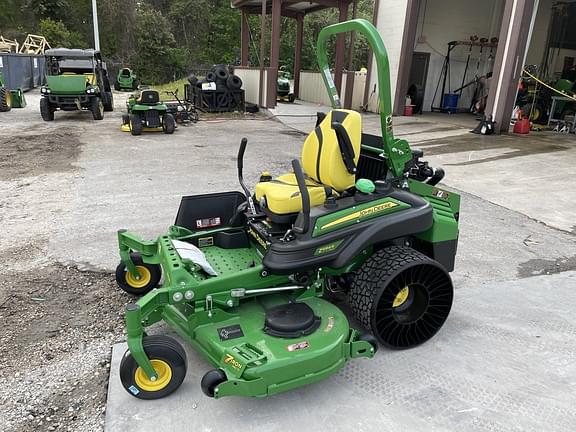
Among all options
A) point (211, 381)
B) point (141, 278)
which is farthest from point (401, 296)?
point (141, 278)

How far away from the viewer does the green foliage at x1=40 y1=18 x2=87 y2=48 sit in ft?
105

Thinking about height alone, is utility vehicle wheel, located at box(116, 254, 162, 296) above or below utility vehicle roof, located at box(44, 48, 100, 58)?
below

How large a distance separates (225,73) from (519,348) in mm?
13424

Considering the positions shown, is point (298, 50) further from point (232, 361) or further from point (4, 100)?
point (232, 361)

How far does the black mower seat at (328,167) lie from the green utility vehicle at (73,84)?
11091mm

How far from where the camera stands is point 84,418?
2.41 m

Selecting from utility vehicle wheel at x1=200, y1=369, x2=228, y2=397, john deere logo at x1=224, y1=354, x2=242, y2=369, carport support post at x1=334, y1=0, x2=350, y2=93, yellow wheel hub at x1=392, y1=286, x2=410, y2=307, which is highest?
carport support post at x1=334, y1=0, x2=350, y2=93

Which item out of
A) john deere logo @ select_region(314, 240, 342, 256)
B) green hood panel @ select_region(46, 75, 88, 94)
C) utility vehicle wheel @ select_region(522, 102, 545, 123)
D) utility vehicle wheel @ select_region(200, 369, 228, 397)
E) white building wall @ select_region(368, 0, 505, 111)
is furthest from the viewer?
white building wall @ select_region(368, 0, 505, 111)

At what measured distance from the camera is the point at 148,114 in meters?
10.8

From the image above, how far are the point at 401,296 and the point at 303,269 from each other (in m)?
0.67

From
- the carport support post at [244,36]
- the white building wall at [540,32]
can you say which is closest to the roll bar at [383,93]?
the carport support post at [244,36]

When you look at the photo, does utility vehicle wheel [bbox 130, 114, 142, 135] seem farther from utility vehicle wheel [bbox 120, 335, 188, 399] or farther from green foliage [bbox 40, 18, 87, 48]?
green foliage [bbox 40, 18, 87, 48]

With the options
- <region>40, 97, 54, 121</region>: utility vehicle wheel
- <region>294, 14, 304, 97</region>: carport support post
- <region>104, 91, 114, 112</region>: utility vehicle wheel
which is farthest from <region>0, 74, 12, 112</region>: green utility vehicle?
<region>294, 14, 304, 97</region>: carport support post

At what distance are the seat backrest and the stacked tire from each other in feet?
40.1
